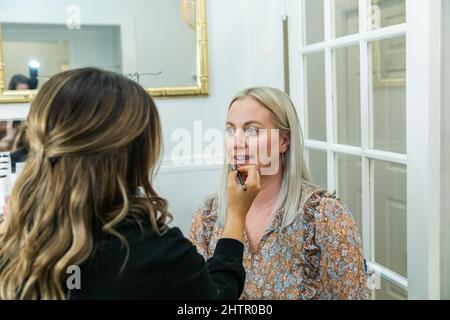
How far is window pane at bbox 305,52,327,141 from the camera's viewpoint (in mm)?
1712

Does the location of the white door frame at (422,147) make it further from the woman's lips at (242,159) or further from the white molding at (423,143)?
the woman's lips at (242,159)

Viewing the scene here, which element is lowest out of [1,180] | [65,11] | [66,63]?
[1,180]

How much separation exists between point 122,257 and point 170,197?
3.82 ft

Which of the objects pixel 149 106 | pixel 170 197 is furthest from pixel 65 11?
pixel 149 106

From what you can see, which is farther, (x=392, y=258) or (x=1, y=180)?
(x=1, y=180)

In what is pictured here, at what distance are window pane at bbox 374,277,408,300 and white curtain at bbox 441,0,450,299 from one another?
0.44 ft

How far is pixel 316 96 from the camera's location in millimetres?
1769

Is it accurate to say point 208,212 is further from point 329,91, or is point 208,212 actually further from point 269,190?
point 329,91

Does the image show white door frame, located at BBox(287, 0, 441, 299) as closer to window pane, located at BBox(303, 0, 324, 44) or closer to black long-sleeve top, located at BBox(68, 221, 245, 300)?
window pane, located at BBox(303, 0, 324, 44)

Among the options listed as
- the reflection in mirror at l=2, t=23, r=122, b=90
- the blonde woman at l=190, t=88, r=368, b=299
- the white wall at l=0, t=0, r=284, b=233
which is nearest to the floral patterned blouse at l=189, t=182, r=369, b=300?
the blonde woman at l=190, t=88, r=368, b=299

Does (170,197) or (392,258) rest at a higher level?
(170,197)

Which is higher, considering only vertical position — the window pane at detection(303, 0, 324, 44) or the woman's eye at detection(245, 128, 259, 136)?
the window pane at detection(303, 0, 324, 44)

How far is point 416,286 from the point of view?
4.10 feet
